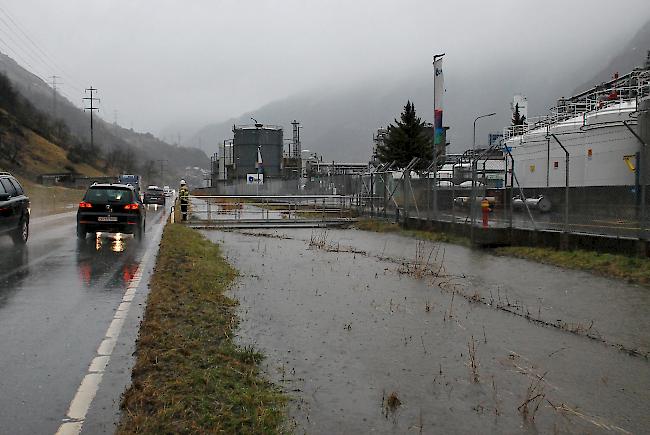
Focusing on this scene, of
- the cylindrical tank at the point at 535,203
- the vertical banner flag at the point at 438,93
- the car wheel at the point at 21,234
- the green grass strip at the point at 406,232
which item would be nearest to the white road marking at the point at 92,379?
the car wheel at the point at 21,234

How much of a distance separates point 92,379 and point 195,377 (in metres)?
0.91

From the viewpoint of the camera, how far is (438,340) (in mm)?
6605

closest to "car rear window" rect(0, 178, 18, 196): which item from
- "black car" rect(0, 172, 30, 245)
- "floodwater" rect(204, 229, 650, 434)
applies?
"black car" rect(0, 172, 30, 245)

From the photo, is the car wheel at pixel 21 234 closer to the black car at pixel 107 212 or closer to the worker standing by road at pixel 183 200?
the black car at pixel 107 212

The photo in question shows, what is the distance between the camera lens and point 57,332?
666cm

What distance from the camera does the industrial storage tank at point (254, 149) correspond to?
9206 cm

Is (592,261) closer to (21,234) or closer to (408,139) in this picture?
(21,234)

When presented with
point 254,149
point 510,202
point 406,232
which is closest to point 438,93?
point 406,232

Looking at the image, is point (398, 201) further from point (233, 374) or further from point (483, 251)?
point (233, 374)

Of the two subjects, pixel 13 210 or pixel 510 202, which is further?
pixel 510 202

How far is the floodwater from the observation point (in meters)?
4.49

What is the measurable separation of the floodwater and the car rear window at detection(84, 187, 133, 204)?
6.54 m

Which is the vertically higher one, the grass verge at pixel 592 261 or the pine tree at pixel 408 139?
the pine tree at pixel 408 139

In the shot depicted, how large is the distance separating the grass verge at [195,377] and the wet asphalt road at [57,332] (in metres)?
0.19
